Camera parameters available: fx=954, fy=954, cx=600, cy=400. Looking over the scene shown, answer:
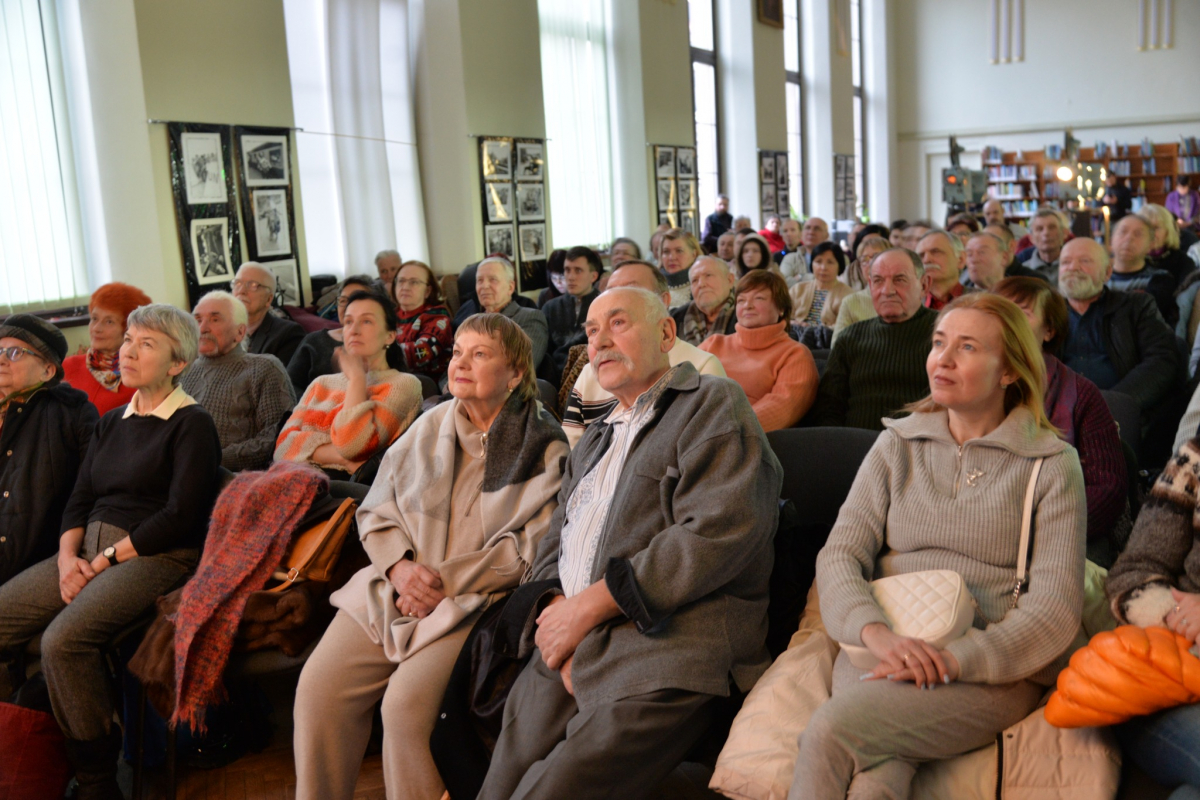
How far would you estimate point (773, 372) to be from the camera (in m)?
3.56

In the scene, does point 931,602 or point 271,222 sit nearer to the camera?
point 931,602

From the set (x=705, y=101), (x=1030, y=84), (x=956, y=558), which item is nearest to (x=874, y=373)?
(x=956, y=558)

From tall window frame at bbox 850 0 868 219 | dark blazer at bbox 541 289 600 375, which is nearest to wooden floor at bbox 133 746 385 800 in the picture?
dark blazer at bbox 541 289 600 375

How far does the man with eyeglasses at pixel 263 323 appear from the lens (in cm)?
469

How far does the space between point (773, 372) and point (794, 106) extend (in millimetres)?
13773

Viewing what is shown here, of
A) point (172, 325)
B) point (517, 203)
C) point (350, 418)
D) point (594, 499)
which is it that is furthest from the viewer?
point (517, 203)

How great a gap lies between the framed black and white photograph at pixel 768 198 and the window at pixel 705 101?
2.28 feet

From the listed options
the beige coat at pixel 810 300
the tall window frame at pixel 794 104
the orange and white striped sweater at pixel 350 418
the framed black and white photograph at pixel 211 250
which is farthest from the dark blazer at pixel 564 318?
the tall window frame at pixel 794 104

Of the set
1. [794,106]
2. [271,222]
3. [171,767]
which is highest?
[794,106]

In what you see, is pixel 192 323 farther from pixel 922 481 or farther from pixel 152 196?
pixel 152 196

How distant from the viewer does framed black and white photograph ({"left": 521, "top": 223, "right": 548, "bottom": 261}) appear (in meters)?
9.26

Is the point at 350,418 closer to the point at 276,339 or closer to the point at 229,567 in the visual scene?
the point at 229,567

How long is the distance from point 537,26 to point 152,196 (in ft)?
14.5

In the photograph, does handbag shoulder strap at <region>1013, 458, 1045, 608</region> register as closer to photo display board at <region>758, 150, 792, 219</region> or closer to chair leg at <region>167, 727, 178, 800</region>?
chair leg at <region>167, 727, 178, 800</region>
